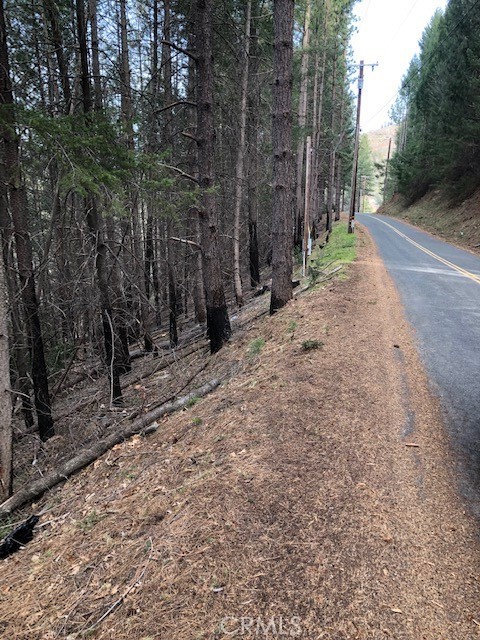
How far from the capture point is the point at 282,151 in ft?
27.7

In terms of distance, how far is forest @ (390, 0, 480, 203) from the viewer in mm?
23031

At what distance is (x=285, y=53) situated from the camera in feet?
26.3

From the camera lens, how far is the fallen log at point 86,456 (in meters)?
5.29

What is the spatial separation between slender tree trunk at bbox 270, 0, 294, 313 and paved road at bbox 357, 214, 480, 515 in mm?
3041

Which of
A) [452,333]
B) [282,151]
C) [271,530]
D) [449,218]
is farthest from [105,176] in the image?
[449,218]

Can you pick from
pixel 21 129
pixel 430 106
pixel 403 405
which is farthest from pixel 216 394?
pixel 430 106

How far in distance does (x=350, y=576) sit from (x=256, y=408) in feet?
8.11

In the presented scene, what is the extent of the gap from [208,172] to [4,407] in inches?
230

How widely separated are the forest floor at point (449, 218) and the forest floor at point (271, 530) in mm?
19652

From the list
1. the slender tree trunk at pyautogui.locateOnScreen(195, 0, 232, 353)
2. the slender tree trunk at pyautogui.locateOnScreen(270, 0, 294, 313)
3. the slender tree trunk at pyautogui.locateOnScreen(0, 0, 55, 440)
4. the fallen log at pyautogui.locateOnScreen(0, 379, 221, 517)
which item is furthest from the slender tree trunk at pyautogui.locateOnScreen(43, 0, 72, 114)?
the fallen log at pyautogui.locateOnScreen(0, 379, 221, 517)

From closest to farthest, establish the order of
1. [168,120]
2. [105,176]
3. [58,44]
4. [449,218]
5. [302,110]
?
1. [105,176]
2. [58,44]
3. [168,120]
4. [302,110]
5. [449,218]

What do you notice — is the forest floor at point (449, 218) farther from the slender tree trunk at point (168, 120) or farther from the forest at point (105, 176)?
the slender tree trunk at point (168, 120)

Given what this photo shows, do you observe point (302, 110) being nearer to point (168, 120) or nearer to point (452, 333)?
point (168, 120)

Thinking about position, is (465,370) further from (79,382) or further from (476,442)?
(79,382)
